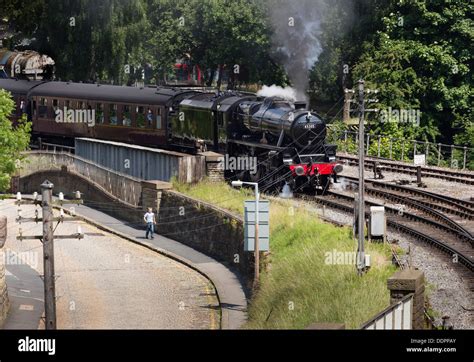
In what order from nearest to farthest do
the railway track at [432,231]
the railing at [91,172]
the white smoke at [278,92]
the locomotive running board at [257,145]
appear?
the railway track at [432,231], the locomotive running board at [257,145], the railing at [91,172], the white smoke at [278,92]

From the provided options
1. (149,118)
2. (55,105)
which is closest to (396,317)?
(149,118)

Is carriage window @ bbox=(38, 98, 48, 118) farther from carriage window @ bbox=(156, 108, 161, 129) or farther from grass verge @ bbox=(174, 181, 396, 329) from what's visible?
grass verge @ bbox=(174, 181, 396, 329)

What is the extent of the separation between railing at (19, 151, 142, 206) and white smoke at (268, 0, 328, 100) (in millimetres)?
7090

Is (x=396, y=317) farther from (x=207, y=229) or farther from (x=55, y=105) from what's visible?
(x=55, y=105)

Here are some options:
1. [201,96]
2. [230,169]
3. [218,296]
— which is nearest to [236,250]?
[218,296]

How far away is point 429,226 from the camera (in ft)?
104

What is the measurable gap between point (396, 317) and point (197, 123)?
2592 cm

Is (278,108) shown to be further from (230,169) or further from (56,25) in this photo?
(56,25)

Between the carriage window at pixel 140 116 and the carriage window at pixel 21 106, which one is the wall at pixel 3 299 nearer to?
the carriage window at pixel 140 116

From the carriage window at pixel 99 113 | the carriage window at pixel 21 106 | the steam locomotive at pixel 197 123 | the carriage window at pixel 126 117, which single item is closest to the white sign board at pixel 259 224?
the steam locomotive at pixel 197 123

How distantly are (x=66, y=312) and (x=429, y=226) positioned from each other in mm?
9639

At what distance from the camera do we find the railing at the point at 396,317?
49.5 feet

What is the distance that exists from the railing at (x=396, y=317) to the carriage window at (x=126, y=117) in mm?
30022

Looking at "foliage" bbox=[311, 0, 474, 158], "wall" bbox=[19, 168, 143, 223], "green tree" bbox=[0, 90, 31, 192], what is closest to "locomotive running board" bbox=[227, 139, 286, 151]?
"wall" bbox=[19, 168, 143, 223]
